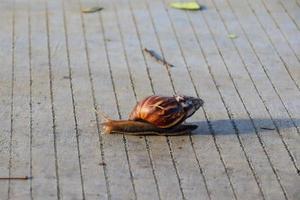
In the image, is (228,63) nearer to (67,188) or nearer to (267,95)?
(267,95)

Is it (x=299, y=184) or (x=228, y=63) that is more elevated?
(x=299, y=184)

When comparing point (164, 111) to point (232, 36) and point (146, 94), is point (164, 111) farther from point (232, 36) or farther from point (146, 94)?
point (232, 36)

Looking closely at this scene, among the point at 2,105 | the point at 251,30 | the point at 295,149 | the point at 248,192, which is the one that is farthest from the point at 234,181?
the point at 251,30

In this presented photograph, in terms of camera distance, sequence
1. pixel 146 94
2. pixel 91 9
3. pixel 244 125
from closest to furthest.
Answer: pixel 244 125 < pixel 146 94 < pixel 91 9

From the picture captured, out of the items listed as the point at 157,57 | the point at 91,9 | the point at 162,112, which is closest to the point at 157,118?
the point at 162,112

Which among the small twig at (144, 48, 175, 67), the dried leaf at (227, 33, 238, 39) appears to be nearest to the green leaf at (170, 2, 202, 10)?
the dried leaf at (227, 33, 238, 39)

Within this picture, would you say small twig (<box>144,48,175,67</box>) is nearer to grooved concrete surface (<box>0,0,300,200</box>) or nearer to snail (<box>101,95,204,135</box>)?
grooved concrete surface (<box>0,0,300,200</box>)

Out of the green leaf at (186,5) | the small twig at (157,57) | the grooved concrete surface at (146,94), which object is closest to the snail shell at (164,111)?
the grooved concrete surface at (146,94)
